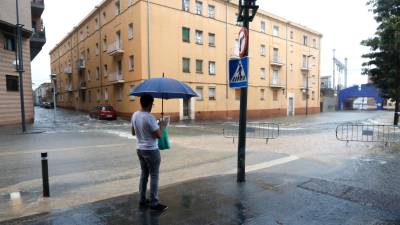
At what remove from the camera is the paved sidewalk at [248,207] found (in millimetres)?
4234

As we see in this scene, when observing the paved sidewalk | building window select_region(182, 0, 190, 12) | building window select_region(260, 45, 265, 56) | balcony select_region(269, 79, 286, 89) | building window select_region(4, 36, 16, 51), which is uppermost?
building window select_region(182, 0, 190, 12)

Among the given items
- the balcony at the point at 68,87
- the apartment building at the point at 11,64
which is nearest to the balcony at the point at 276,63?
the apartment building at the point at 11,64

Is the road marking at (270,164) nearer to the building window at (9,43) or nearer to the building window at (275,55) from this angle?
the building window at (9,43)

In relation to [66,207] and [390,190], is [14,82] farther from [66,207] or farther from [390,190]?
[390,190]

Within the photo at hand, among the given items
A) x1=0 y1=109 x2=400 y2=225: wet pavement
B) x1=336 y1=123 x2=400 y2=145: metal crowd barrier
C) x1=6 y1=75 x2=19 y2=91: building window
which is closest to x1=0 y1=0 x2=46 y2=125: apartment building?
x1=6 y1=75 x2=19 y2=91: building window

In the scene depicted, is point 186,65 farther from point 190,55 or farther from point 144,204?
point 144,204

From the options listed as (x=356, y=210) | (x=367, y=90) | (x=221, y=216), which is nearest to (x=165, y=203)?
(x=221, y=216)

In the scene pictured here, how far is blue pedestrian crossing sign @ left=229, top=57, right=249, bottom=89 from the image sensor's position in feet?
18.4

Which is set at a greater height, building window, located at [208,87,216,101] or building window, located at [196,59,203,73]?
building window, located at [196,59,203,73]

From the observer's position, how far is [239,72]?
18.8 ft

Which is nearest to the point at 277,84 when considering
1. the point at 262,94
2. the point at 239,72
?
the point at 262,94

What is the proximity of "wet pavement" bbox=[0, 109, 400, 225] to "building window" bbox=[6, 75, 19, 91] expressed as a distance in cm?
1390

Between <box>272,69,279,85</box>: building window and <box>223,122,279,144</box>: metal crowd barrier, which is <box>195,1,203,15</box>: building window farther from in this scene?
<box>223,122,279,144</box>: metal crowd barrier

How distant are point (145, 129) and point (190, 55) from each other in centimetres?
2416
